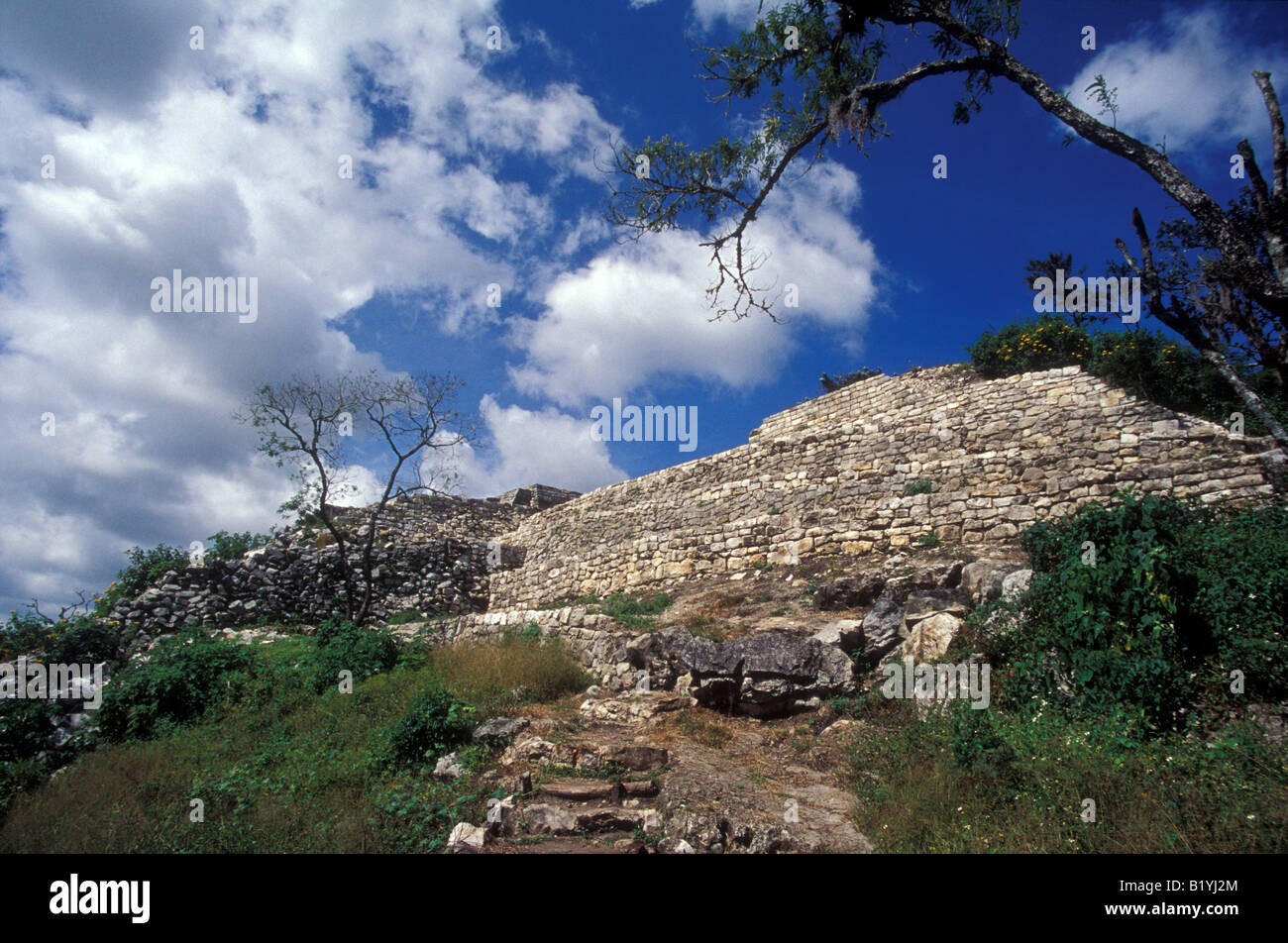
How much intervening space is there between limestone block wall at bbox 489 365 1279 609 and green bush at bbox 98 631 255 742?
8.96 m

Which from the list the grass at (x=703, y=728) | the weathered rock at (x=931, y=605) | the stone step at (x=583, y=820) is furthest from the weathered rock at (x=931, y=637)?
the stone step at (x=583, y=820)

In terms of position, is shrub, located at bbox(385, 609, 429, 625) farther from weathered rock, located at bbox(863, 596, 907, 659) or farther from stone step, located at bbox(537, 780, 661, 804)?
weathered rock, located at bbox(863, 596, 907, 659)

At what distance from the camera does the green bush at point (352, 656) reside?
11.0 meters

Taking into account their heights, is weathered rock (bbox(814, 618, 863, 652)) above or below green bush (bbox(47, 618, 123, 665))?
above

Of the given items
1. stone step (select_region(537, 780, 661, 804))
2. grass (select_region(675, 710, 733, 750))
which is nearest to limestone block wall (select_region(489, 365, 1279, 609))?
grass (select_region(675, 710, 733, 750))

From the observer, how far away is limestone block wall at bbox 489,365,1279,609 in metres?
9.89

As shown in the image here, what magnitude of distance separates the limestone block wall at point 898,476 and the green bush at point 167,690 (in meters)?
8.96

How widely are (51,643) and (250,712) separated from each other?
23.5 ft

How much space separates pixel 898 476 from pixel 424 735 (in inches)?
406

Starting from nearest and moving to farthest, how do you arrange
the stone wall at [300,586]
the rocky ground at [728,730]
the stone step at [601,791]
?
the rocky ground at [728,730], the stone step at [601,791], the stone wall at [300,586]

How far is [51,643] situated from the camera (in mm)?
12781

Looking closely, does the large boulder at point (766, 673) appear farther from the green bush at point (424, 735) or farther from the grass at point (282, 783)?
the green bush at point (424, 735)
